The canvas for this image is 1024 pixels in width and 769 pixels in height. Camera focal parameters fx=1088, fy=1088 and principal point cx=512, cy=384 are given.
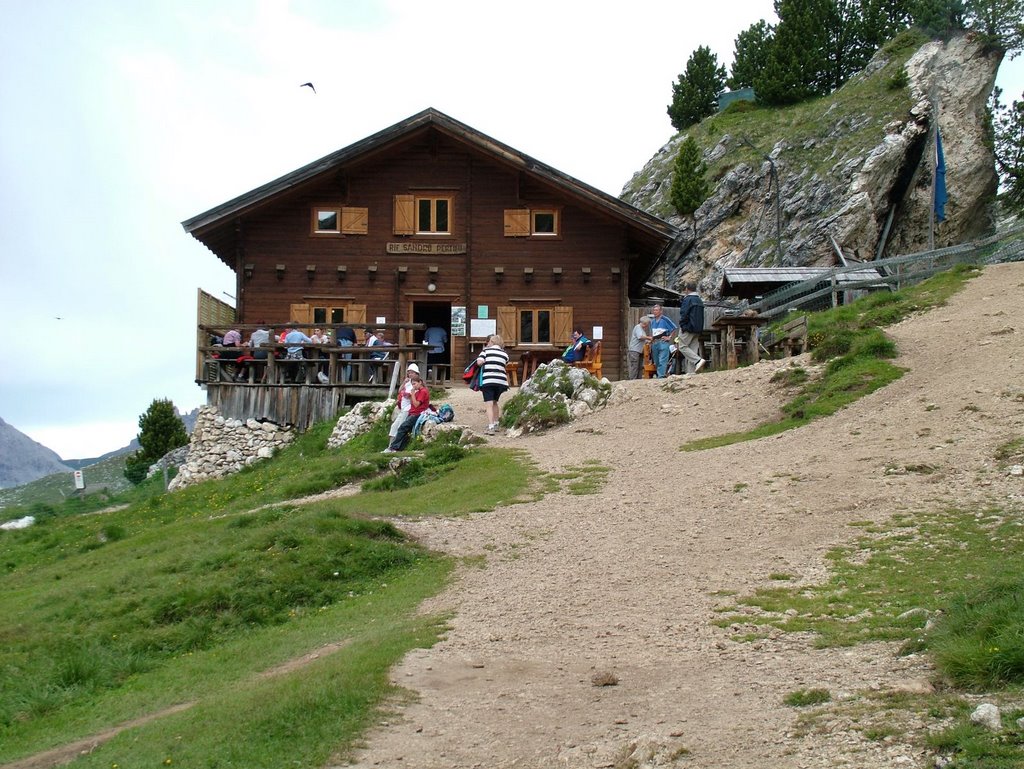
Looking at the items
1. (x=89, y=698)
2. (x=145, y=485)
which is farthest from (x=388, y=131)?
(x=89, y=698)

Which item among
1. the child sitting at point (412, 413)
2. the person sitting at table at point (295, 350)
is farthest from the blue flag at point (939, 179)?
the child sitting at point (412, 413)

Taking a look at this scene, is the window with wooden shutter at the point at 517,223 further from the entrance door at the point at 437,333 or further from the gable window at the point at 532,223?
the entrance door at the point at 437,333

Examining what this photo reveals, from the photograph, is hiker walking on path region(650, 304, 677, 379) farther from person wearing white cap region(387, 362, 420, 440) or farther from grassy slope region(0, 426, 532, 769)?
grassy slope region(0, 426, 532, 769)

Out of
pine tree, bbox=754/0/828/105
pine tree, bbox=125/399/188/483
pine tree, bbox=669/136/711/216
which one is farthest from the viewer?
pine tree, bbox=754/0/828/105

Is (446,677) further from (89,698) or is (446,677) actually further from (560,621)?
(89,698)

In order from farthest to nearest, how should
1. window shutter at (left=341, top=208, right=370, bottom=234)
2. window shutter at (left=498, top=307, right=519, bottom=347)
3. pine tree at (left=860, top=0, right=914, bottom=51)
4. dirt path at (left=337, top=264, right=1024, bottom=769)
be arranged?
pine tree at (left=860, top=0, right=914, bottom=51) → window shutter at (left=341, top=208, right=370, bottom=234) → window shutter at (left=498, top=307, right=519, bottom=347) → dirt path at (left=337, top=264, right=1024, bottom=769)

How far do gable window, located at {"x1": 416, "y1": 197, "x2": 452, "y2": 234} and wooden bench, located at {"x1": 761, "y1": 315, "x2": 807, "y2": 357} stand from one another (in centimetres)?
1173

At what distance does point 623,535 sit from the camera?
13023 millimetres

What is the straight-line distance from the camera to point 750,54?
8231cm

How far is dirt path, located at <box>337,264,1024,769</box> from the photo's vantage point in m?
6.91

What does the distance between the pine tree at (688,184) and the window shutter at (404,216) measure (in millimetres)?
31953

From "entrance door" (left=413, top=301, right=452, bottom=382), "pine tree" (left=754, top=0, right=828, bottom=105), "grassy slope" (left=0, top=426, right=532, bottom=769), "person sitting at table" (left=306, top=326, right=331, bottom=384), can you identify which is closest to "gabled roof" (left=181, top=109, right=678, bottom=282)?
"entrance door" (left=413, top=301, right=452, bottom=382)

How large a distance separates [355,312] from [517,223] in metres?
5.74

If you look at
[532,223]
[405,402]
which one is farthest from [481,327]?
[405,402]
